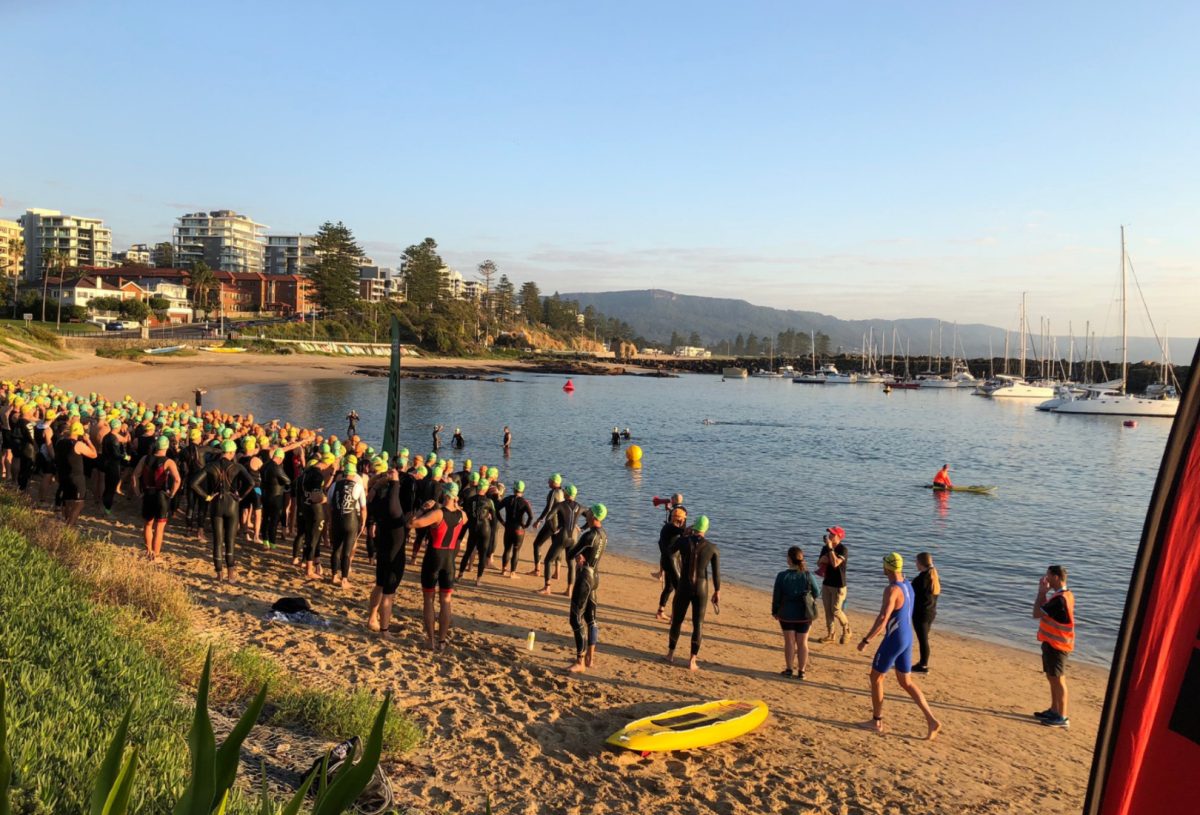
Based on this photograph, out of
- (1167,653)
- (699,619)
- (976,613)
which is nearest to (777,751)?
(699,619)

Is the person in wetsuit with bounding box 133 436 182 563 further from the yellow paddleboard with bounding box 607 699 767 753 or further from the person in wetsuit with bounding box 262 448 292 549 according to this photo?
the yellow paddleboard with bounding box 607 699 767 753

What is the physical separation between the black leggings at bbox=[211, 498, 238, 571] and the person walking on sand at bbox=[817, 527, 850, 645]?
832 centimetres

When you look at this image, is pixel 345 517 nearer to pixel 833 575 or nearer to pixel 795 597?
pixel 795 597

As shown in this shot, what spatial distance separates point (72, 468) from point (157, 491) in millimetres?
1571

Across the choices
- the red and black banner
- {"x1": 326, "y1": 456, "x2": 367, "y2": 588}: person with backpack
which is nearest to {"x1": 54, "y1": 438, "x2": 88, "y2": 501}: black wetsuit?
{"x1": 326, "y1": 456, "x2": 367, "y2": 588}: person with backpack

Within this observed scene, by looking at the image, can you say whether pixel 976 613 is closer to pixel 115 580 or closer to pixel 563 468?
pixel 115 580

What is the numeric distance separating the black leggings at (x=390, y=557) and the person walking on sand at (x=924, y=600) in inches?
252

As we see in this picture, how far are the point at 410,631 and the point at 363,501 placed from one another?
8.13 ft

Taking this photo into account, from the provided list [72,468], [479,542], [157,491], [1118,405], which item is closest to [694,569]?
[479,542]

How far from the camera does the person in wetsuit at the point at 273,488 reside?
12.7m

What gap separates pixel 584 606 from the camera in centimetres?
936

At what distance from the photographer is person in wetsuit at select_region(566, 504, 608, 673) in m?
9.19

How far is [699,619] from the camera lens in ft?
31.2

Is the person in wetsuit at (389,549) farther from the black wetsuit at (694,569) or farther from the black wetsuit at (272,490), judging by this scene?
the black wetsuit at (272,490)
